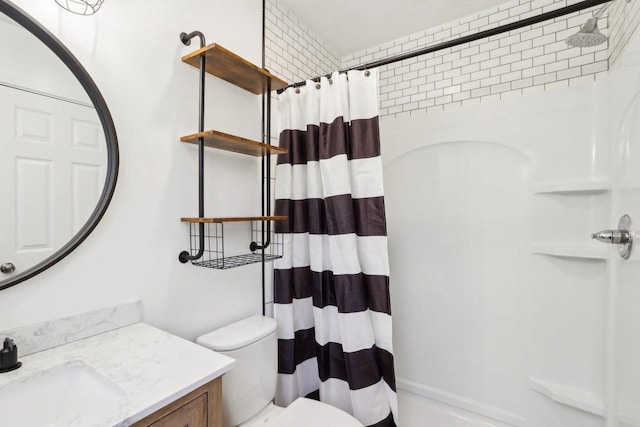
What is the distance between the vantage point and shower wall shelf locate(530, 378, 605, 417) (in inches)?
56.4

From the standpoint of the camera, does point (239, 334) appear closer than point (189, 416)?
No

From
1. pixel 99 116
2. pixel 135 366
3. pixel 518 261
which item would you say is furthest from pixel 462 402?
pixel 99 116

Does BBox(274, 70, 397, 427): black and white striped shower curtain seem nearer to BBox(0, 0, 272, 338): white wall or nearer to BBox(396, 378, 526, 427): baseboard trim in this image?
BBox(0, 0, 272, 338): white wall

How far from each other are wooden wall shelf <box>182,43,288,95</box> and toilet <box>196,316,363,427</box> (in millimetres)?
1173

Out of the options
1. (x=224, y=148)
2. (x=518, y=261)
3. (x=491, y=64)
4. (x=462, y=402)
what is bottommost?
(x=462, y=402)

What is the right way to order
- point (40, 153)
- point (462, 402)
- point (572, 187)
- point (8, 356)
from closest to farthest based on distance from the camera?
point (8, 356) < point (40, 153) < point (572, 187) < point (462, 402)

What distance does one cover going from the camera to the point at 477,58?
194 cm

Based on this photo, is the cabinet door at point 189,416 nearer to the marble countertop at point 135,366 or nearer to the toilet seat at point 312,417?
the marble countertop at point 135,366

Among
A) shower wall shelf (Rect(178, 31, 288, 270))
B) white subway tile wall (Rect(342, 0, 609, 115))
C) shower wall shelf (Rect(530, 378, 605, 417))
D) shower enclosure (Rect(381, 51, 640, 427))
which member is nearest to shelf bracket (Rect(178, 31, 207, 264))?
shower wall shelf (Rect(178, 31, 288, 270))

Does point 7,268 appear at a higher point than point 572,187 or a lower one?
lower

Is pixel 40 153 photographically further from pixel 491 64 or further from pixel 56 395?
pixel 491 64

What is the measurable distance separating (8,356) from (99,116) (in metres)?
0.75

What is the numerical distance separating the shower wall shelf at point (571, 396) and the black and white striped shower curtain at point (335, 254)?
0.84 metres

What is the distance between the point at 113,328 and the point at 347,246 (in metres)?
1.00
